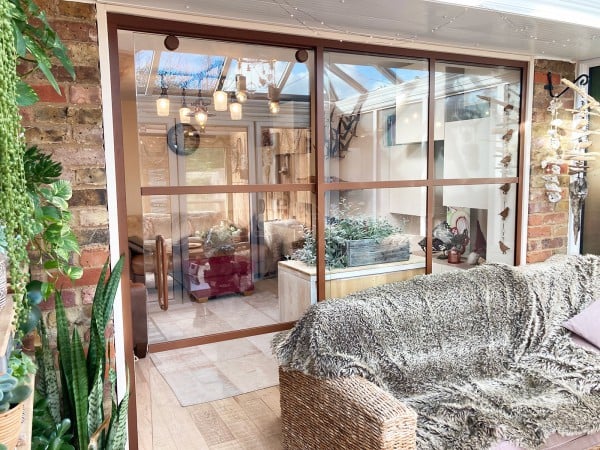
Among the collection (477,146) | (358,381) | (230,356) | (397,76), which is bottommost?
(230,356)

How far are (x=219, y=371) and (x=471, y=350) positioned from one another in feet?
5.69

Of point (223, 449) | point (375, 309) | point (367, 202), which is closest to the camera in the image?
point (375, 309)

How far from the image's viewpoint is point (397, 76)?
2951 millimetres

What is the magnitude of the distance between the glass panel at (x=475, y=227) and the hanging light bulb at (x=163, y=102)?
1.88 metres

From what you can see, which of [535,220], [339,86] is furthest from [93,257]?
[535,220]

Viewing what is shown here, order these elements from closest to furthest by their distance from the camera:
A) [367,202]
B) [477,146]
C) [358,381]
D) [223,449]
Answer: [358,381], [223,449], [367,202], [477,146]

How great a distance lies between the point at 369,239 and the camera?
3.00 m

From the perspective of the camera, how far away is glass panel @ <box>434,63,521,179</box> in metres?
3.08

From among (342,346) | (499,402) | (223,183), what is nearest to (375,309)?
(342,346)

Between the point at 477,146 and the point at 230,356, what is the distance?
2.28 metres

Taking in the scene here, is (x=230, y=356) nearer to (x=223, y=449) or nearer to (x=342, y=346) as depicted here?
(x=223, y=449)

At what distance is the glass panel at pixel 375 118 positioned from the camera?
109 inches

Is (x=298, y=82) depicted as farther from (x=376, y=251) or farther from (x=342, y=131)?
(x=376, y=251)

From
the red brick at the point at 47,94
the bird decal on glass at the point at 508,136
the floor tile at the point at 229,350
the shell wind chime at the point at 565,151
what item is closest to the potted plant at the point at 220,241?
the floor tile at the point at 229,350
